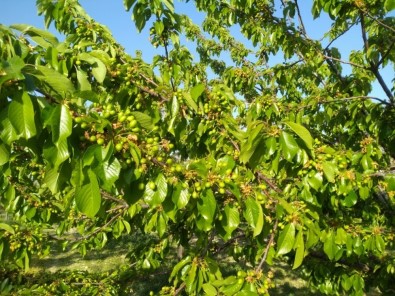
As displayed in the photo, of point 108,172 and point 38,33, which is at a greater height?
point 38,33

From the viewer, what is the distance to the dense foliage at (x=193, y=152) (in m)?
1.25

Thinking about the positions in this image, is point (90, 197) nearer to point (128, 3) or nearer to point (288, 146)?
point (288, 146)

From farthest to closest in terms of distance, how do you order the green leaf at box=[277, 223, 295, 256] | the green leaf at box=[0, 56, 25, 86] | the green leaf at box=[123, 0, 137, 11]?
the green leaf at box=[123, 0, 137, 11] < the green leaf at box=[277, 223, 295, 256] < the green leaf at box=[0, 56, 25, 86]

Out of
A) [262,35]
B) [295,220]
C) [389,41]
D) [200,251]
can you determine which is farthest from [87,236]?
[389,41]

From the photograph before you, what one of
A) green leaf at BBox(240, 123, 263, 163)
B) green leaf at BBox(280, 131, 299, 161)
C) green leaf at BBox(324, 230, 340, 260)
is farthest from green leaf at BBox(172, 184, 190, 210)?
green leaf at BBox(324, 230, 340, 260)

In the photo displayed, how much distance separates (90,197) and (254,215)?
870 millimetres

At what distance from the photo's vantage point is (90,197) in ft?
4.09

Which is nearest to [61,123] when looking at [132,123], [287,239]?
[132,123]

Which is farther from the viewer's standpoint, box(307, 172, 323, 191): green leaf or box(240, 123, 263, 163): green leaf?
box(307, 172, 323, 191): green leaf

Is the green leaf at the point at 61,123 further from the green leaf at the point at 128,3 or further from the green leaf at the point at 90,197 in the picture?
the green leaf at the point at 128,3

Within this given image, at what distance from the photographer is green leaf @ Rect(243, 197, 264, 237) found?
5.55 feet

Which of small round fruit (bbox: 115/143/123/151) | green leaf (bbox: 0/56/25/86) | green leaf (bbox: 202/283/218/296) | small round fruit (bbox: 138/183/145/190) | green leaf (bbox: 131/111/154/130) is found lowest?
green leaf (bbox: 202/283/218/296)

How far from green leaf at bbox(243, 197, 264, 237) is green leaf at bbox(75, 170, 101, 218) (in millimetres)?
818

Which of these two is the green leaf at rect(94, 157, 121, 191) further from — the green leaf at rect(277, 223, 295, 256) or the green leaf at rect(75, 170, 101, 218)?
the green leaf at rect(277, 223, 295, 256)
